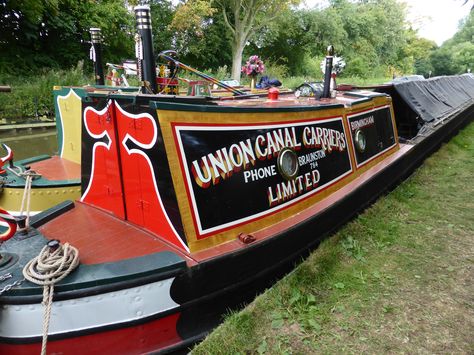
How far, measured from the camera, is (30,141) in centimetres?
794

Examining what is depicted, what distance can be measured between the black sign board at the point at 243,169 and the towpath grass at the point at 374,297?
62cm

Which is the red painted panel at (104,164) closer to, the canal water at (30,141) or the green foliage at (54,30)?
the canal water at (30,141)

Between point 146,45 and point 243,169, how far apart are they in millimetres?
1154

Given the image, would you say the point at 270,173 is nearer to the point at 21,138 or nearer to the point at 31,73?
the point at 21,138

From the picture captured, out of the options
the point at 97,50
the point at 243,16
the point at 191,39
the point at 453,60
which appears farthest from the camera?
the point at 453,60

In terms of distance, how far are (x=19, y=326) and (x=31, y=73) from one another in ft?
43.6

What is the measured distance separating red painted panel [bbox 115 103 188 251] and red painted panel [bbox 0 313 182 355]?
0.50 meters

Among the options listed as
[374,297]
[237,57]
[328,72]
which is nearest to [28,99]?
[328,72]

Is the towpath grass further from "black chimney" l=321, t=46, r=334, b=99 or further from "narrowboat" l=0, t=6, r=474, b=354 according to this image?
"black chimney" l=321, t=46, r=334, b=99

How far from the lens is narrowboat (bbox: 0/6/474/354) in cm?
189

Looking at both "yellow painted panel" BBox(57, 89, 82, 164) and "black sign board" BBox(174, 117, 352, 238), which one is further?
"yellow painted panel" BBox(57, 89, 82, 164)

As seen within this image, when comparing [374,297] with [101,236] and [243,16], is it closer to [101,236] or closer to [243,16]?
A: [101,236]

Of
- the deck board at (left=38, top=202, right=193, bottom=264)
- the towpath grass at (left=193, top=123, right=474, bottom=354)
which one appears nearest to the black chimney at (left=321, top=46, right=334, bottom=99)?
the towpath grass at (left=193, top=123, right=474, bottom=354)

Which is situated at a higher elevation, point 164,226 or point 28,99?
point 28,99
